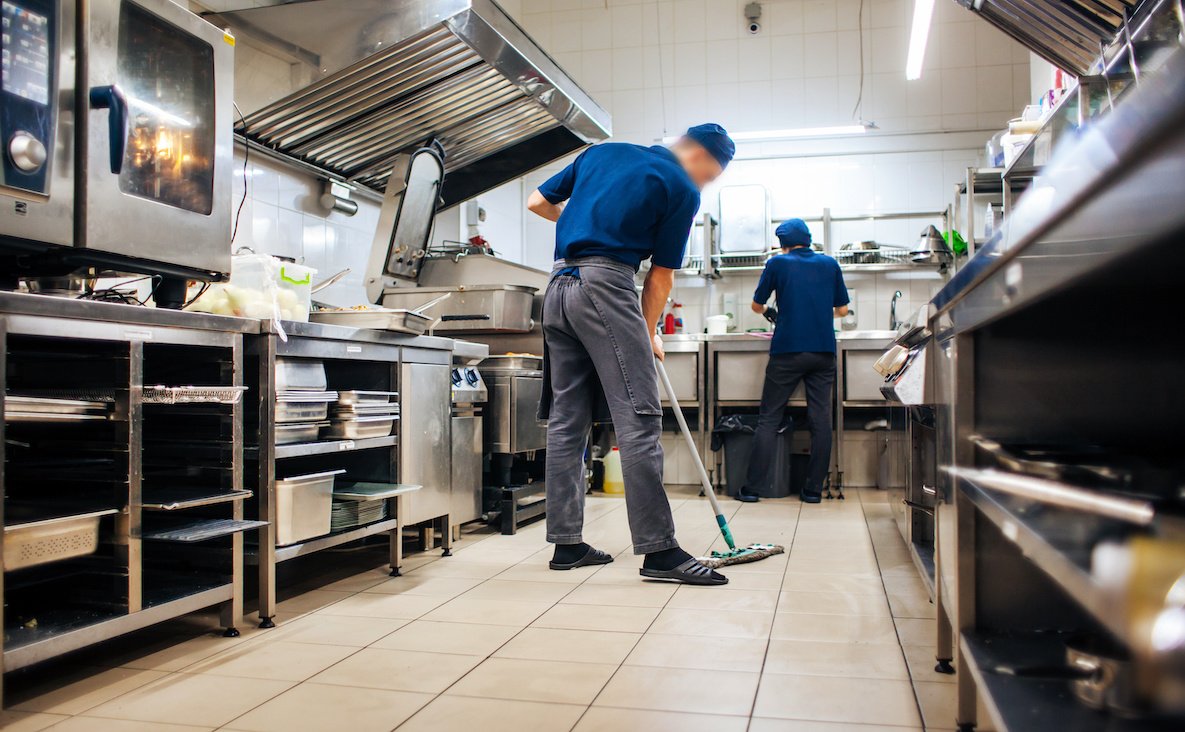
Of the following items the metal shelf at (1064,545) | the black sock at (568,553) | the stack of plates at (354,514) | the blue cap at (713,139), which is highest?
the blue cap at (713,139)

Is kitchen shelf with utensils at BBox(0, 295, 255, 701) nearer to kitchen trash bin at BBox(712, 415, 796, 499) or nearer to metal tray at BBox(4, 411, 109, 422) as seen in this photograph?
metal tray at BBox(4, 411, 109, 422)

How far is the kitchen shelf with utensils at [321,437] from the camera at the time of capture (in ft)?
7.23

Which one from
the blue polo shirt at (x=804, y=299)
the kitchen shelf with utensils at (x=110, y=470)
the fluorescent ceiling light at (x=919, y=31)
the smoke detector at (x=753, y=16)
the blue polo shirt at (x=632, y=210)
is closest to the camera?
the kitchen shelf with utensils at (x=110, y=470)

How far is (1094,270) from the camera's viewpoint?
0.65 m

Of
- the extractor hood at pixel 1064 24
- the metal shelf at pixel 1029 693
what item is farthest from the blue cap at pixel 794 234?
the metal shelf at pixel 1029 693

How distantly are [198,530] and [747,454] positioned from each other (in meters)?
3.40

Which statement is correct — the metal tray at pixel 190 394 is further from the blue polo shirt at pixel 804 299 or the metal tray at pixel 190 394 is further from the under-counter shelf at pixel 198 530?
the blue polo shirt at pixel 804 299

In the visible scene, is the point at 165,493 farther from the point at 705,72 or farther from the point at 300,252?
the point at 705,72

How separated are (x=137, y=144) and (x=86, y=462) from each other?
2.45ft

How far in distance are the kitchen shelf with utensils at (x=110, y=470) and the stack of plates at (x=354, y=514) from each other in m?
0.41

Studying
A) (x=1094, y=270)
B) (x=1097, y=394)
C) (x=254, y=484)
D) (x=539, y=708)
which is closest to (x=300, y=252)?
(x=254, y=484)

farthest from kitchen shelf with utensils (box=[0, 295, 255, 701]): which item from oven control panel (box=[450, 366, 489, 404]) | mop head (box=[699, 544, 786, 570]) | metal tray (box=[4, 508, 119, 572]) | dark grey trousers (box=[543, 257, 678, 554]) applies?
mop head (box=[699, 544, 786, 570])

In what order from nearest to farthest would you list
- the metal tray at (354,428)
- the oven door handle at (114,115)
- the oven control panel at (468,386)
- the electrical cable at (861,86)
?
the oven door handle at (114,115) < the metal tray at (354,428) < the oven control panel at (468,386) < the electrical cable at (861,86)

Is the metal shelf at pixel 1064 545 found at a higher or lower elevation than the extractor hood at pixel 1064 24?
lower
